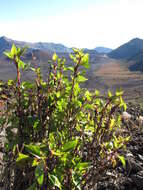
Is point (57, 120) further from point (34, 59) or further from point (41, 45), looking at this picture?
point (41, 45)

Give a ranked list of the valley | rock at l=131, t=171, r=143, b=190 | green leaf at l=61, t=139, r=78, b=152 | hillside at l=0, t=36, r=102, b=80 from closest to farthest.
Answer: green leaf at l=61, t=139, r=78, b=152 → rock at l=131, t=171, r=143, b=190 → hillside at l=0, t=36, r=102, b=80 → the valley

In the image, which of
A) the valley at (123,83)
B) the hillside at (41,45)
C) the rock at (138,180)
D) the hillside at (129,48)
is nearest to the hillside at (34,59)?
the hillside at (41,45)

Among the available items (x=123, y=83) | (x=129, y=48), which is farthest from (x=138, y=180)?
(x=129, y=48)

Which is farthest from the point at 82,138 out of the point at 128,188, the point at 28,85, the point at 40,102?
the point at 128,188

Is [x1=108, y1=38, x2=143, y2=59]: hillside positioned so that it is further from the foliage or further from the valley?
the foliage

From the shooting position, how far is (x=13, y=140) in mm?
1689

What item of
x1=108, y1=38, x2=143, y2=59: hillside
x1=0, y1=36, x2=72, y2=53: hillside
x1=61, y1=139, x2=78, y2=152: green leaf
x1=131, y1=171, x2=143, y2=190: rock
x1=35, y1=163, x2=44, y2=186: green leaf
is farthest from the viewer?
x1=0, y1=36, x2=72, y2=53: hillside

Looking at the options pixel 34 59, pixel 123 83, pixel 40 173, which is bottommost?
pixel 123 83

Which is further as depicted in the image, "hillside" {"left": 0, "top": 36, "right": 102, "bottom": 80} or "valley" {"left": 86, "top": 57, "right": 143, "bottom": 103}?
"valley" {"left": 86, "top": 57, "right": 143, "bottom": 103}

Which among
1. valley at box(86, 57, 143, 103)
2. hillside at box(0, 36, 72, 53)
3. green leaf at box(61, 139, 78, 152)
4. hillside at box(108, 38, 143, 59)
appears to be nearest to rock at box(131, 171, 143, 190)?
green leaf at box(61, 139, 78, 152)

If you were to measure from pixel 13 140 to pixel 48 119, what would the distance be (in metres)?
0.27

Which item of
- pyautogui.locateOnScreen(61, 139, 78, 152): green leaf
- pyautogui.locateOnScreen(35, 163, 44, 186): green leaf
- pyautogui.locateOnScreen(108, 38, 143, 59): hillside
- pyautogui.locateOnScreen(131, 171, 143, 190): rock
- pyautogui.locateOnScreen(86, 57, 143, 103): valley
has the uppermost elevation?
pyautogui.locateOnScreen(108, 38, 143, 59): hillside

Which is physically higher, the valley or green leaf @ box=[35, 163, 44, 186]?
green leaf @ box=[35, 163, 44, 186]

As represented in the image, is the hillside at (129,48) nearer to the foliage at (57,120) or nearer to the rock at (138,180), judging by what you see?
the rock at (138,180)
